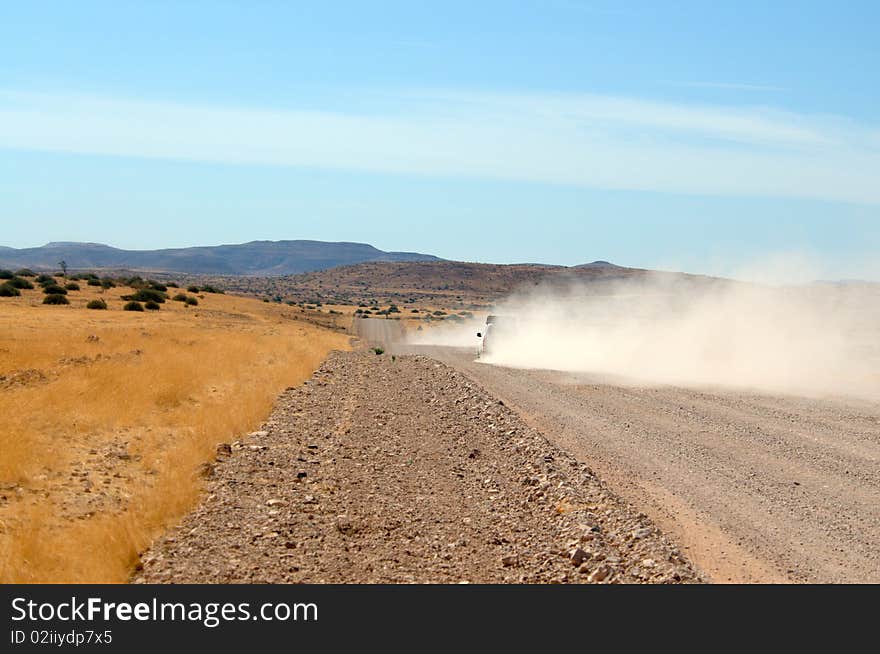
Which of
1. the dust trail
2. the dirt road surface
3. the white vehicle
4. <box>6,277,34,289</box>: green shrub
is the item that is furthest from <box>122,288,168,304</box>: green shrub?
the dirt road surface

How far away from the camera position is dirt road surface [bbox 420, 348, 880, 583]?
9.91 m

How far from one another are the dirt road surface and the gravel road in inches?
28.6

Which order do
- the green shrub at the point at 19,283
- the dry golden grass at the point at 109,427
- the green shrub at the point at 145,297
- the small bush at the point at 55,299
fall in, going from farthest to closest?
the green shrub at the point at 19,283, the green shrub at the point at 145,297, the small bush at the point at 55,299, the dry golden grass at the point at 109,427

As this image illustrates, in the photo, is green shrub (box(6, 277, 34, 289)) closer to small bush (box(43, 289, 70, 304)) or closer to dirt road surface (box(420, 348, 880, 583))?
small bush (box(43, 289, 70, 304))

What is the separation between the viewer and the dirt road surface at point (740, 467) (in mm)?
9914

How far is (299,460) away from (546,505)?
4.67 m

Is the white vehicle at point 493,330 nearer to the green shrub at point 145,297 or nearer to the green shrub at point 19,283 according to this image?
the green shrub at point 145,297

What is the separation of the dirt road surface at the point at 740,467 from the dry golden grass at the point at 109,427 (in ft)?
20.0

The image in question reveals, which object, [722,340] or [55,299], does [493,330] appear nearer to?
[722,340]

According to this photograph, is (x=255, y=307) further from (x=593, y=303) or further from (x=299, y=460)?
(x=299, y=460)

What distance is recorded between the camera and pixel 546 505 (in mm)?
12164

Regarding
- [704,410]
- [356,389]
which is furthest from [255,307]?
[704,410]

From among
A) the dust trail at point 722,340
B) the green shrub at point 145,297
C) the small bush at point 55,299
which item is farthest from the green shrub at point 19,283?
the dust trail at point 722,340

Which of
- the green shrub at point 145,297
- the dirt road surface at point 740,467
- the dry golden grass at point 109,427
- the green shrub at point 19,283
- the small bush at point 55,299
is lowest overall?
the dry golden grass at point 109,427
